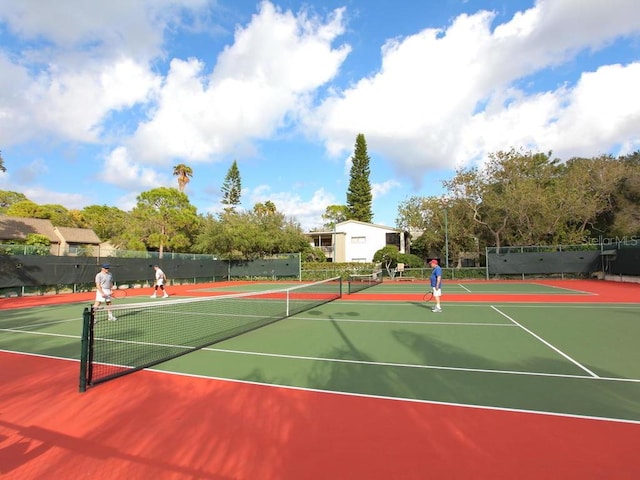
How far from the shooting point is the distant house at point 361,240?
4797cm

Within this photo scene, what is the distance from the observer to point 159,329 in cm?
1064

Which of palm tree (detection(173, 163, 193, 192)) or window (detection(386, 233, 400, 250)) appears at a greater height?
palm tree (detection(173, 163, 193, 192))

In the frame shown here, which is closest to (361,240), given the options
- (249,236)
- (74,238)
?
(249,236)

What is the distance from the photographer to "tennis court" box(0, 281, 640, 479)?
3533 mm

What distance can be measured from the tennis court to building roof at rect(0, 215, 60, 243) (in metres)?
41.1

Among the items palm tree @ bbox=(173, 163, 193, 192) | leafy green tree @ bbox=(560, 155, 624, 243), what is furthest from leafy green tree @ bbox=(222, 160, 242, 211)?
leafy green tree @ bbox=(560, 155, 624, 243)

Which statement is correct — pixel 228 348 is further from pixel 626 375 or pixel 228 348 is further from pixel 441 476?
pixel 626 375

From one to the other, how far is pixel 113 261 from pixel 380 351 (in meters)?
23.4

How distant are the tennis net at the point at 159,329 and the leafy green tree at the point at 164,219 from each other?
29.9m

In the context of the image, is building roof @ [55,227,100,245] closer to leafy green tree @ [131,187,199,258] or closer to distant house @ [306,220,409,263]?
leafy green tree @ [131,187,199,258]

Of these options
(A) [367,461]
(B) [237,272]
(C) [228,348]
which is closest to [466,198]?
(B) [237,272]

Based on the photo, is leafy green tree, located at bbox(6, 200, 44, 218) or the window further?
leafy green tree, located at bbox(6, 200, 44, 218)

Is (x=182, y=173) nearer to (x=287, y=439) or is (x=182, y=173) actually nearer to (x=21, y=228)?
(x=21, y=228)

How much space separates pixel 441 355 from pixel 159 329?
25.6 ft
